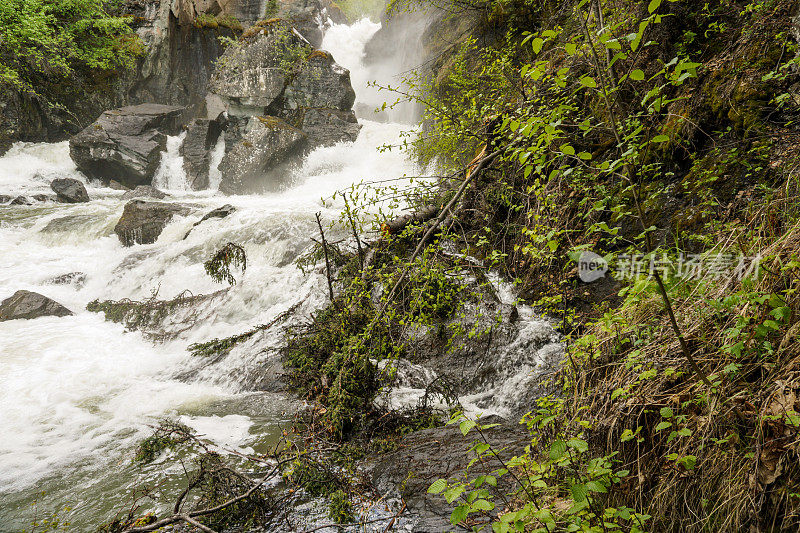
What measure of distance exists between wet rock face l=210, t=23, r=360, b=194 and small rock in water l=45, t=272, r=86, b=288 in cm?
880

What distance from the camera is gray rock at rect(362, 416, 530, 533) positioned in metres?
2.81

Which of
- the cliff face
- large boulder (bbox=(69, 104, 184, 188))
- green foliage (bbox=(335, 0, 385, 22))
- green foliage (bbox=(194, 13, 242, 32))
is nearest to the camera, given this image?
large boulder (bbox=(69, 104, 184, 188))

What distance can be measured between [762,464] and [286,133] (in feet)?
64.5

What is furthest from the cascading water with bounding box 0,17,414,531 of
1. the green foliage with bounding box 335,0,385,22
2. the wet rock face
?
the green foliage with bounding box 335,0,385,22

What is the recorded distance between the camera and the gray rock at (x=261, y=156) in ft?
60.6

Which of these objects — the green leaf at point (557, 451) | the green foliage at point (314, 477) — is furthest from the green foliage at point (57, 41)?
the green leaf at point (557, 451)

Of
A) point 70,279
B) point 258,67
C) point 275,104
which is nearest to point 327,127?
point 275,104

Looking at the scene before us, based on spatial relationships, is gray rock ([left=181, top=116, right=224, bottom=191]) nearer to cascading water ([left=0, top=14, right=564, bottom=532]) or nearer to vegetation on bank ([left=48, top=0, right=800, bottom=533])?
cascading water ([left=0, top=14, right=564, bottom=532])

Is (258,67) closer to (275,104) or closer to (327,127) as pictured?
(275,104)

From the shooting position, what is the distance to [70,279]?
35.6 feet

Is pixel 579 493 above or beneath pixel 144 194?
beneath

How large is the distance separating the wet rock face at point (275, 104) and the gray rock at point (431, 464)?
17232 mm

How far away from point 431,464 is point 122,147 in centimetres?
2238

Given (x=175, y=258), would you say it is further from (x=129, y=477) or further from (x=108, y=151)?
(x=108, y=151)
